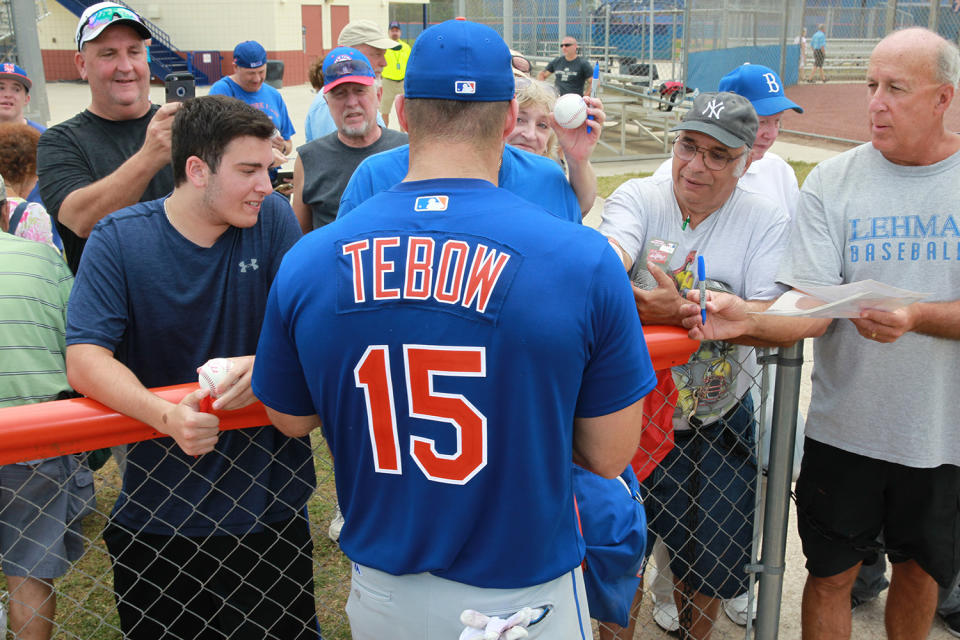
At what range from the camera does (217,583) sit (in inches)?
101

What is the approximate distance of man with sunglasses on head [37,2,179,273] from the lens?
10.1 ft

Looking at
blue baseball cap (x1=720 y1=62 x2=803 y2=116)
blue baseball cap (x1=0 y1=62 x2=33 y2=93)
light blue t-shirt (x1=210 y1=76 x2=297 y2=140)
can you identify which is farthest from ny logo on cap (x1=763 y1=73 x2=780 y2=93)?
blue baseball cap (x1=0 y1=62 x2=33 y2=93)

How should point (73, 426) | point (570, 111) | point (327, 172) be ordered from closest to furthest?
1. point (73, 426)
2. point (570, 111)
3. point (327, 172)

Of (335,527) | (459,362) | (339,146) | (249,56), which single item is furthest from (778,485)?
(249,56)

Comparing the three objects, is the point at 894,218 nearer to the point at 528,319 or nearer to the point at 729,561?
the point at 729,561

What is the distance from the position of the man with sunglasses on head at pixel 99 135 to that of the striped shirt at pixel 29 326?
37 cm

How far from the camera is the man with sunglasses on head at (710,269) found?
277cm

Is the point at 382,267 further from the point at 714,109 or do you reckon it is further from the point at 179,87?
the point at 179,87

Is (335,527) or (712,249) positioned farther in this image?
(335,527)

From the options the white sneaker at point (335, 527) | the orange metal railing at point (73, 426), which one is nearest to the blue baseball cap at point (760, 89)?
the white sneaker at point (335, 527)

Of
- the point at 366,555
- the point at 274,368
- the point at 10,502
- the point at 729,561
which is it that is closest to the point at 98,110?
the point at 10,502

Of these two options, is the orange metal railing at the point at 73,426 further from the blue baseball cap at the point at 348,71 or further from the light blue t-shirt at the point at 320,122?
the light blue t-shirt at the point at 320,122

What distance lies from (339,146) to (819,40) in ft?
64.1

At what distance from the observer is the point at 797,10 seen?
54.3ft
